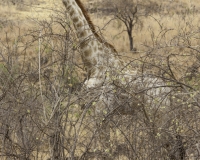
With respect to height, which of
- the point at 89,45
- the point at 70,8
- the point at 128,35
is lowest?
the point at 128,35

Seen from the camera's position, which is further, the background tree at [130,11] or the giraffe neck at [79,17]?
the background tree at [130,11]

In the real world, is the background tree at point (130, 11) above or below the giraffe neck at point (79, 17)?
below

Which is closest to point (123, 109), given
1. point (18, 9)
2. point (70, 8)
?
point (70, 8)

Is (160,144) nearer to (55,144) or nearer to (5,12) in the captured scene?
(55,144)

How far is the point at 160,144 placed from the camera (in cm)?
284

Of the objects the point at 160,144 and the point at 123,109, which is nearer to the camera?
the point at 160,144

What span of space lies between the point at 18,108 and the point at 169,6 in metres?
14.9

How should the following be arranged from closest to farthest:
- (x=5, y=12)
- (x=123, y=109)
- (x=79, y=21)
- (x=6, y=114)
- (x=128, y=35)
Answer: (x=6, y=114) → (x=123, y=109) → (x=79, y=21) → (x=128, y=35) → (x=5, y=12)

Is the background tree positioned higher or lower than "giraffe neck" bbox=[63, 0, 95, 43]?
lower

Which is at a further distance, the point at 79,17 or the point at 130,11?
the point at 130,11

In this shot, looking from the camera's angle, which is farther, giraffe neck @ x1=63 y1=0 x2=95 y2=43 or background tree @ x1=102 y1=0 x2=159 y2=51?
background tree @ x1=102 y1=0 x2=159 y2=51

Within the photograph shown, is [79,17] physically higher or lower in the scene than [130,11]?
higher

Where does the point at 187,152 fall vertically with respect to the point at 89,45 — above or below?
below

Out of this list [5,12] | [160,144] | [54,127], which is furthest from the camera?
[5,12]
